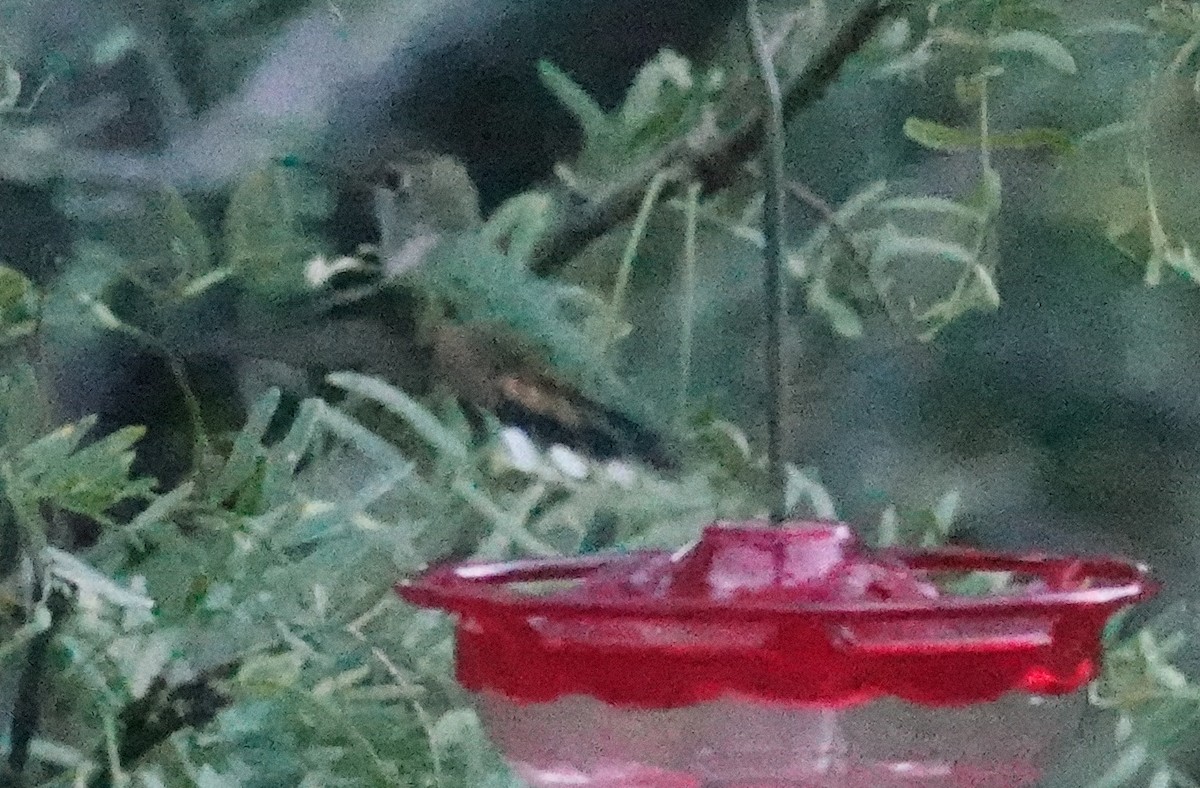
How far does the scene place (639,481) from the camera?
0.66 m

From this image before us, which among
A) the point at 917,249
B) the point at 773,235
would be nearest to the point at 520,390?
the point at 917,249

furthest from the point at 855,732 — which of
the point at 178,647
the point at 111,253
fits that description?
the point at 111,253

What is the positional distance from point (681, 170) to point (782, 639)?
1.28 ft

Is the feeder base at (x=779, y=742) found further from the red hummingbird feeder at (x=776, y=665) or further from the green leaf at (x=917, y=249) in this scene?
the green leaf at (x=917, y=249)

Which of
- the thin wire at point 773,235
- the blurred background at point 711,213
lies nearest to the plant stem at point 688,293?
the blurred background at point 711,213

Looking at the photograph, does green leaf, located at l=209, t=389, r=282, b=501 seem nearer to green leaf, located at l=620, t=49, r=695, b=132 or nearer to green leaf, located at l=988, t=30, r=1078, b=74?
green leaf, located at l=620, t=49, r=695, b=132

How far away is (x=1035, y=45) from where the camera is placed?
623 mm

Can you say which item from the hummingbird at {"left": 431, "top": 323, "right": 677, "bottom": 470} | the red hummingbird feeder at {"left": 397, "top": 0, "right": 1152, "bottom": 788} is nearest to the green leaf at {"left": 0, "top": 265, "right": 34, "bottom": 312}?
the hummingbird at {"left": 431, "top": 323, "right": 677, "bottom": 470}

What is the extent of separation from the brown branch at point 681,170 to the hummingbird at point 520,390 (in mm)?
39

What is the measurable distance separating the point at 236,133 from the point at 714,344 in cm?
22

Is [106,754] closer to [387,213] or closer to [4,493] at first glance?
[4,493]

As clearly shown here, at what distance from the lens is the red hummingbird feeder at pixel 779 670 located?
1.04ft

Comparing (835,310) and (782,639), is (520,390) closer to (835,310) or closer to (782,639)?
(835,310)

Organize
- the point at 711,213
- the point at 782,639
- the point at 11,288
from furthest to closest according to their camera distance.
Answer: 1. the point at 711,213
2. the point at 11,288
3. the point at 782,639
